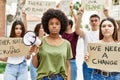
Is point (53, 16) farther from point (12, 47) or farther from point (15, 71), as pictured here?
point (15, 71)

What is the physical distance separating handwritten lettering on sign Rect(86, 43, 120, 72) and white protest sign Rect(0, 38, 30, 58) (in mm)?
1301

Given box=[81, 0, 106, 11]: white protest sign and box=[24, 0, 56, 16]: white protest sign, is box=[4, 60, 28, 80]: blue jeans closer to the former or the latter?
box=[24, 0, 56, 16]: white protest sign

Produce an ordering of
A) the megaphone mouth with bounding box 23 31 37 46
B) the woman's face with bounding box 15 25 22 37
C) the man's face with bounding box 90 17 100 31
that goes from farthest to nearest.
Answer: the man's face with bounding box 90 17 100 31
the woman's face with bounding box 15 25 22 37
the megaphone mouth with bounding box 23 31 37 46

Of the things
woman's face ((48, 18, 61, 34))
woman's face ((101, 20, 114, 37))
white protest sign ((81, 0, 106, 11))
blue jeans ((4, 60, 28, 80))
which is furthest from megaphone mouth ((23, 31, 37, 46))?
white protest sign ((81, 0, 106, 11))

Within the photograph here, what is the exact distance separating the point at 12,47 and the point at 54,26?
4.61ft

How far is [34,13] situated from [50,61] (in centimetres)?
364

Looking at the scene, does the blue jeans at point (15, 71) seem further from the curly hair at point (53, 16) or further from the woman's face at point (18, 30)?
the curly hair at point (53, 16)

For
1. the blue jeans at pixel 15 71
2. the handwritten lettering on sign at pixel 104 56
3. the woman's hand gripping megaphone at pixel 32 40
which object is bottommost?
Result: the blue jeans at pixel 15 71

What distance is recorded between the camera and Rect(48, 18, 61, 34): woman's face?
502cm

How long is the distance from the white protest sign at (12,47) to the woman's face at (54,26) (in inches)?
47.8

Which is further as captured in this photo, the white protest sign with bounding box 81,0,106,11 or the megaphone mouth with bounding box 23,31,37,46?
the white protest sign with bounding box 81,0,106,11

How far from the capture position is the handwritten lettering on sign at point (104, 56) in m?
5.19

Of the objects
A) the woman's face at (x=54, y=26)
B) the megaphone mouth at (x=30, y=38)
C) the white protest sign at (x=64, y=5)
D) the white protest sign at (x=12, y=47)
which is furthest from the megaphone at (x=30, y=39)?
the white protest sign at (x=64, y=5)

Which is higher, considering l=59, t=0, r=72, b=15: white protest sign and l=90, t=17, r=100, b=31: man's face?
l=59, t=0, r=72, b=15: white protest sign
